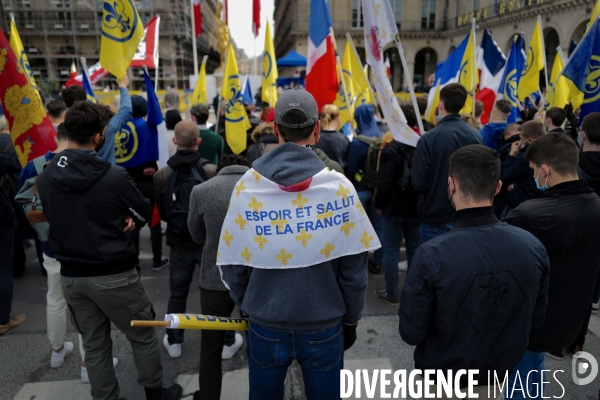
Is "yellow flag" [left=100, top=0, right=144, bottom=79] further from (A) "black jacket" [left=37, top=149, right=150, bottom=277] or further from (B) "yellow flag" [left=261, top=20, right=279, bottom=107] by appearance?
(B) "yellow flag" [left=261, top=20, right=279, bottom=107]

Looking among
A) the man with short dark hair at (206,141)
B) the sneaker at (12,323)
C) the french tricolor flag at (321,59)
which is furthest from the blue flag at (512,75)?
the sneaker at (12,323)

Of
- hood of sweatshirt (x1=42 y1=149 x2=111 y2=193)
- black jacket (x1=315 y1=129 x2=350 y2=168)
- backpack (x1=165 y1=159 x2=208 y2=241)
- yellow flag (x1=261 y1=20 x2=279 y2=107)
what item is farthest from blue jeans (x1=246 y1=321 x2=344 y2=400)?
yellow flag (x1=261 y1=20 x2=279 y2=107)

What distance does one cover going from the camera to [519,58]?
6863 millimetres

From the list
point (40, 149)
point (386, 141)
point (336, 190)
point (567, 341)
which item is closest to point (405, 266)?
point (386, 141)

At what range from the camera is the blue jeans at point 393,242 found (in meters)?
4.28

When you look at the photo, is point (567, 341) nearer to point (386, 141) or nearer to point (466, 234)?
point (466, 234)

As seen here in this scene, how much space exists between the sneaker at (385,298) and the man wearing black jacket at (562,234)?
1.97m

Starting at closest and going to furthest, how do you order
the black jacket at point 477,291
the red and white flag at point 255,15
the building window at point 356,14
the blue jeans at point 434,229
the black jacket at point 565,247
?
the black jacket at point 477,291 → the black jacket at point 565,247 → the blue jeans at point 434,229 → the red and white flag at point 255,15 → the building window at point 356,14

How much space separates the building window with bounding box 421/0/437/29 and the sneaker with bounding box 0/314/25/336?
44.9m

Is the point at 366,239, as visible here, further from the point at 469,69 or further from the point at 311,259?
the point at 469,69

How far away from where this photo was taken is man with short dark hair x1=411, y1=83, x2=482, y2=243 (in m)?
3.60

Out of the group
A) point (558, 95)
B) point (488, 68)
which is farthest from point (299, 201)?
point (488, 68)

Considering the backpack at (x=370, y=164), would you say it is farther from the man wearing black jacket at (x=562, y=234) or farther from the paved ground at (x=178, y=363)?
the man wearing black jacket at (x=562, y=234)

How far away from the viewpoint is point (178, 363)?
340 centimetres
